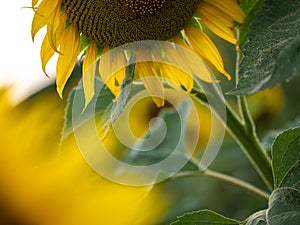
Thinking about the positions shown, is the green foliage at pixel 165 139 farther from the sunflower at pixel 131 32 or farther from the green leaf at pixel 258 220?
the green leaf at pixel 258 220

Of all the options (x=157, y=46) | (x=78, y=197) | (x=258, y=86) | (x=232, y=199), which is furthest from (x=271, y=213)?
(x=232, y=199)

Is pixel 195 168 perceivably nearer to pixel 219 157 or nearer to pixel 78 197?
pixel 78 197

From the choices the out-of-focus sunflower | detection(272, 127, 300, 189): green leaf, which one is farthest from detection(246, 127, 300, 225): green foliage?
the out-of-focus sunflower

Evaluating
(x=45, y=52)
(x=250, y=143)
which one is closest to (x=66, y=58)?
(x=45, y=52)

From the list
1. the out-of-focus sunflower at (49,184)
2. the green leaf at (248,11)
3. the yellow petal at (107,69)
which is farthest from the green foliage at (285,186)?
the out-of-focus sunflower at (49,184)

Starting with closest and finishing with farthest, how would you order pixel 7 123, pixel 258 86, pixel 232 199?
1. pixel 258 86
2. pixel 7 123
3. pixel 232 199

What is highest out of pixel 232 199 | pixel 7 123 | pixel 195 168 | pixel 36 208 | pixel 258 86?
pixel 258 86

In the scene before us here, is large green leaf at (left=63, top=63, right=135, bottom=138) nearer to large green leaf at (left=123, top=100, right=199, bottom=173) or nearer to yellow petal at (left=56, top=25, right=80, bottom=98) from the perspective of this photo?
yellow petal at (left=56, top=25, right=80, bottom=98)
